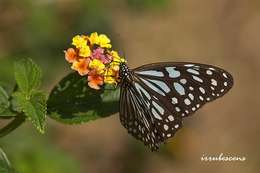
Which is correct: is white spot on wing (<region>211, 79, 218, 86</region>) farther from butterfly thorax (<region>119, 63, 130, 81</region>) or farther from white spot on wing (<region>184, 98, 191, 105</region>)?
butterfly thorax (<region>119, 63, 130, 81</region>)

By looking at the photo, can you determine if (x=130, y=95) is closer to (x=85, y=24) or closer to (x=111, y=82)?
(x=111, y=82)

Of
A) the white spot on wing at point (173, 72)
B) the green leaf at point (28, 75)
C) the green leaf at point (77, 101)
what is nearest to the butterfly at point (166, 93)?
the white spot on wing at point (173, 72)

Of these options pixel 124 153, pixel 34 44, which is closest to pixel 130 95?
pixel 34 44

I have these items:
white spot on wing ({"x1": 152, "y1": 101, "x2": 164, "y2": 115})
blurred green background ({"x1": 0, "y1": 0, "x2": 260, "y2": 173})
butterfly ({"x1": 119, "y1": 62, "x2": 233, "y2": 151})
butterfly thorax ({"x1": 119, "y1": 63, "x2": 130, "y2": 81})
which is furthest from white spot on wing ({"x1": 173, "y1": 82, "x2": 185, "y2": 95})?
blurred green background ({"x1": 0, "y1": 0, "x2": 260, "y2": 173})

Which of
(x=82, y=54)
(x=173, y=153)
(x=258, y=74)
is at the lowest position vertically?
(x=173, y=153)

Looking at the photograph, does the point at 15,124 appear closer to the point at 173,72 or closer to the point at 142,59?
the point at 173,72

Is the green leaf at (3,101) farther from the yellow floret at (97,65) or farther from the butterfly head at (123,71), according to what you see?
the butterfly head at (123,71)
